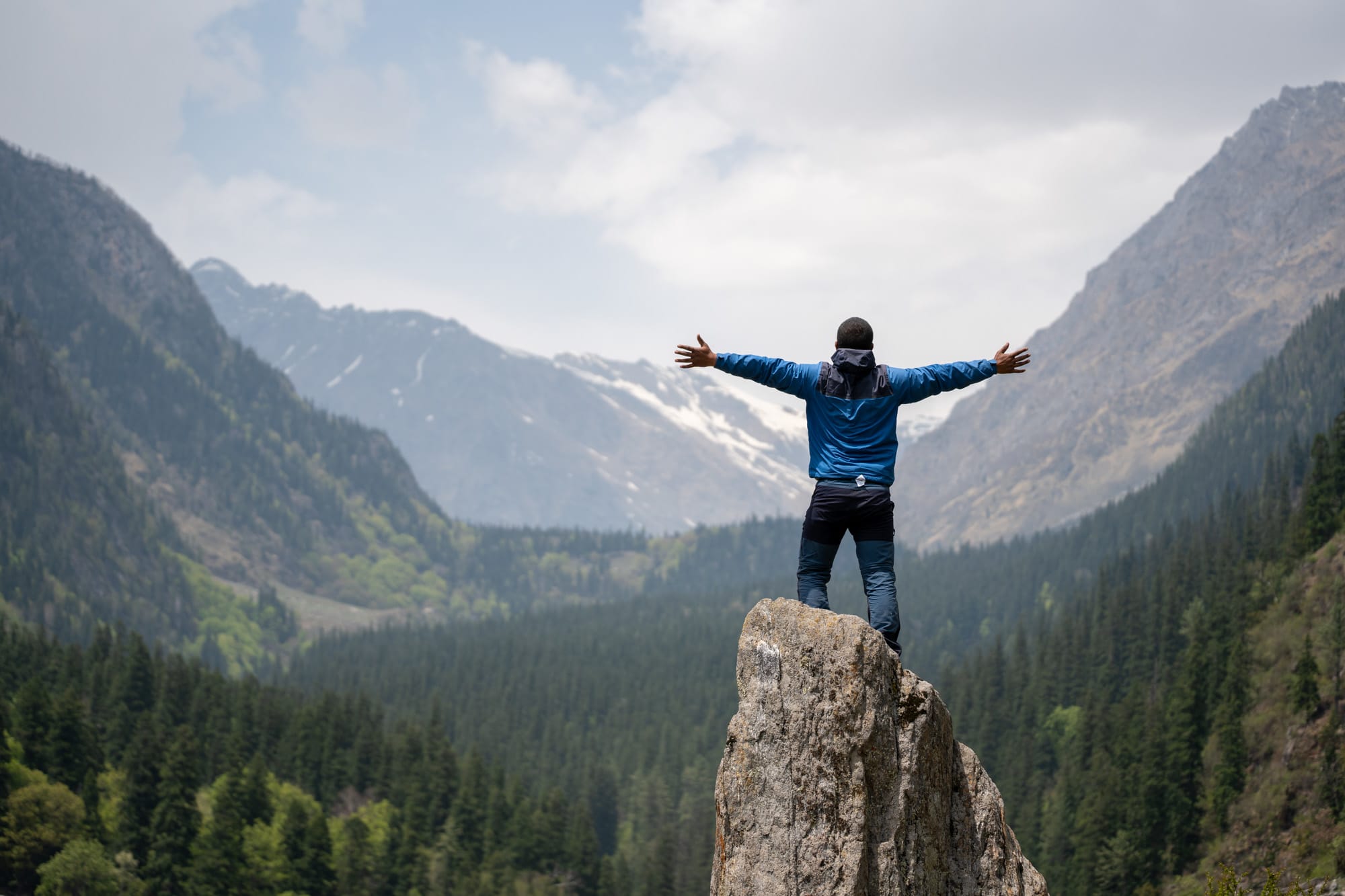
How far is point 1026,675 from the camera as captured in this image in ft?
550

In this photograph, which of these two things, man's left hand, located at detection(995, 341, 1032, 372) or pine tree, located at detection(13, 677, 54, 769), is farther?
pine tree, located at detection(13, 677, 54, 769)

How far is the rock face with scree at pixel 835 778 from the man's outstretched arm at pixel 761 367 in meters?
3.44

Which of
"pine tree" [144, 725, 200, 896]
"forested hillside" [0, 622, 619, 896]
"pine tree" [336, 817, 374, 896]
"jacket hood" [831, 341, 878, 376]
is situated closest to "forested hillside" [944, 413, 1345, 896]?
"forested hillside" [0, 622, 619, 896]

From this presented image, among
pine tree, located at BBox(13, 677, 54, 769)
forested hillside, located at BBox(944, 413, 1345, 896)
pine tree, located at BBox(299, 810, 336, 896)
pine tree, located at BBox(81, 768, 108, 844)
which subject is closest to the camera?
forested hillside, located at BBox(944, 413, 1345, 896)

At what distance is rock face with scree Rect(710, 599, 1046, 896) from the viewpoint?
17.9 meters

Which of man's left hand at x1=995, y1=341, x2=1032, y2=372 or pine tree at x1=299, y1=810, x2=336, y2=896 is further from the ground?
man's left hand at x1=995, y1=341, x2=1032, y2=372

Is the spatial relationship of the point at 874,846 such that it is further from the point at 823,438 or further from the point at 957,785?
the point at 823,438

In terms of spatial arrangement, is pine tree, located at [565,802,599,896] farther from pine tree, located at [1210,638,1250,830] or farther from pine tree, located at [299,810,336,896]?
pine tree, located at [1210,638,1250,830]

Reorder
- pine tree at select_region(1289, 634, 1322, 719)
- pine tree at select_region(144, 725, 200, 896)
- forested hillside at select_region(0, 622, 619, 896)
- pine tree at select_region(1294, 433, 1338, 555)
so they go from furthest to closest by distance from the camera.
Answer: pine tree at select_region(1294, 433, 1338, 555) → pine tree at select_region(144, 725, 200, 896) → forested hillside at select_region(0, 622, 619, 896) → pine tree at select_region(1289, 634, 1322, 719)

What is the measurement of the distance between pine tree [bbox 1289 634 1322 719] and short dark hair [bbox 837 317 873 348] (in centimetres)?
8944

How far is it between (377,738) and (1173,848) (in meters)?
89.6

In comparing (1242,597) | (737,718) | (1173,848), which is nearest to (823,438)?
(737,718)

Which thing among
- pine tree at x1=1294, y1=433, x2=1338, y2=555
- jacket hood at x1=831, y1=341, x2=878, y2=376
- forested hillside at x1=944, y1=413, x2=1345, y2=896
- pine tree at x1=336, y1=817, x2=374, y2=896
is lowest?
pine tree at x1=336, y1=817, x2=374, y2=896

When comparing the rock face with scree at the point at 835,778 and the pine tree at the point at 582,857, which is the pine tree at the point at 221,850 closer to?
the pine tree at the point at 582,857
